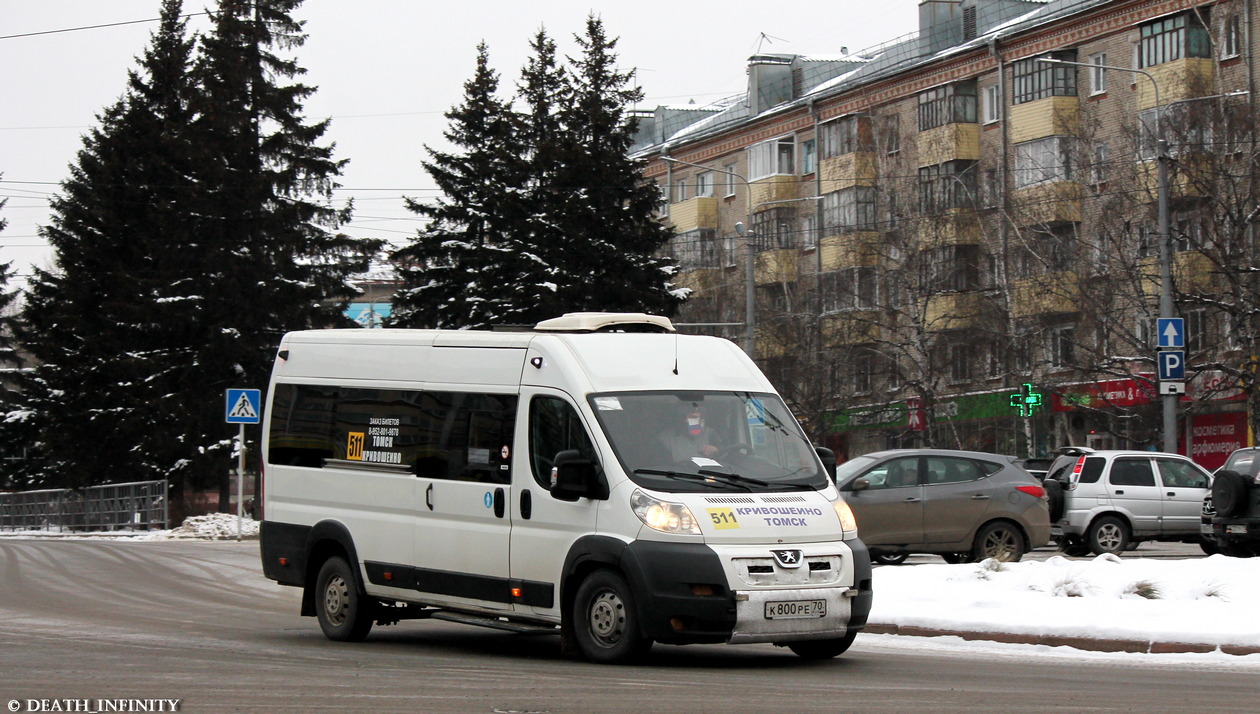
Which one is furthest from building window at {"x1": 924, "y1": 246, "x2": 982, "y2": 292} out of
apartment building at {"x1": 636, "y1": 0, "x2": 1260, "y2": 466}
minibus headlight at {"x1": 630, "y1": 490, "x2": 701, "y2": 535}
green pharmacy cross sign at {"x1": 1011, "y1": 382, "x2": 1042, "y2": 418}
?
minibus headlight at {"x1": 630, "y1": 490, "x2": 701, "y2": 535}

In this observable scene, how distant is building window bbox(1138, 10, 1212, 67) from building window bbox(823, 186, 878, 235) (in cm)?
1127

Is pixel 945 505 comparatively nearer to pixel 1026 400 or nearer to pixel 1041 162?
pixel 1026 400

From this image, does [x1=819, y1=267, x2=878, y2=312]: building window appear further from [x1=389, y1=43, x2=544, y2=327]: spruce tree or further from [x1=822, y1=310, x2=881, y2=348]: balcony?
[x1=389, y1=43, x2=544, y2=327]: spruce tree

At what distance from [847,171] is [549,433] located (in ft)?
164

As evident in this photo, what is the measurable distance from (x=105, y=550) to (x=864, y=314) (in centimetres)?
2989

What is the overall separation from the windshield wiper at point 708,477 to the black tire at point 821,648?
1.27 m

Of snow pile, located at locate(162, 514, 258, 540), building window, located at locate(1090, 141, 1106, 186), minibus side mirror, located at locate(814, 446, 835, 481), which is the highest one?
building window, located at locate(1090, 141, 1106, 186)

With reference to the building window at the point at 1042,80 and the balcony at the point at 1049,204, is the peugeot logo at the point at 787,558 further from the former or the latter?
the building window at the point at 1042,80

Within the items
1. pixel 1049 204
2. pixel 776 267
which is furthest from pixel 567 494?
pixel 776 267

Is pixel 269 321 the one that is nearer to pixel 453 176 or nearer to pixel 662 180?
pixel 453 176

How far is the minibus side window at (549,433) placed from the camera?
1114 cm

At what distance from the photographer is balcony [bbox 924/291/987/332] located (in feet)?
164

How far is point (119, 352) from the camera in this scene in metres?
47.7

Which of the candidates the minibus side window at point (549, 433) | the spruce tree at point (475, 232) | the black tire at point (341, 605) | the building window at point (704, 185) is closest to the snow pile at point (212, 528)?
the spruce tree at point (475, 232)
